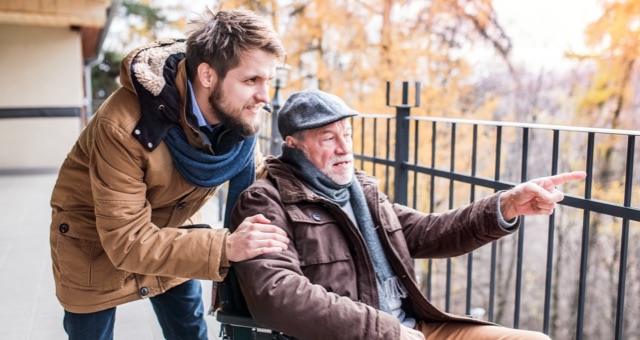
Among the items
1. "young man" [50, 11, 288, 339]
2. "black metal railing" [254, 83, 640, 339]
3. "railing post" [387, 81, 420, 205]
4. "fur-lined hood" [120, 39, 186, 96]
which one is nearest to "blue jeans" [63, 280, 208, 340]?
"young man" [50, 11, 288, 339]

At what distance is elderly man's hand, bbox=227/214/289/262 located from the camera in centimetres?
129

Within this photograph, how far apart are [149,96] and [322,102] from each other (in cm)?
46

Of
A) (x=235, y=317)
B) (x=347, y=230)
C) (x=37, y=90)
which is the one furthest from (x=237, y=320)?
(x=37, y=90)

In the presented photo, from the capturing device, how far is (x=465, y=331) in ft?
5.07

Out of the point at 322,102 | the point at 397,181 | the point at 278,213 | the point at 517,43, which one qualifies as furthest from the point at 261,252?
the point at 517,43

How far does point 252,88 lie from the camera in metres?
1.40

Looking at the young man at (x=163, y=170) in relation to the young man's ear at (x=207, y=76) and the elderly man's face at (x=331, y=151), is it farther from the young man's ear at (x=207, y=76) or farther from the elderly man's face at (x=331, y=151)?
the elderly man's face at (x=331, y=151)

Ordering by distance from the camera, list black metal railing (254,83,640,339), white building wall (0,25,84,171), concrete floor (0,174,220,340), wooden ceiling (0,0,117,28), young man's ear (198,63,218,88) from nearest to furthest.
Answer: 1. young man's ear (198,63,218,88)
2. concrete floor (0,174,220,340)
3. wooden ceiling (0,0,117,28)
4. black metal railing (254,83,640,339)
5. white building wall (0,25,84,171)

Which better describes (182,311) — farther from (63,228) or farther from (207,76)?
(207,76)

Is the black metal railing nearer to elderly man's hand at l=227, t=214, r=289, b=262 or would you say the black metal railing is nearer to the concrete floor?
the concrete floor

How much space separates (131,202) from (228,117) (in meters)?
0.31

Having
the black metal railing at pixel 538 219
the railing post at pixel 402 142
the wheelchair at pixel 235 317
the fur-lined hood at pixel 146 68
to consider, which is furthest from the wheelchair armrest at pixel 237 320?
the black metal railing at pixel 538 219

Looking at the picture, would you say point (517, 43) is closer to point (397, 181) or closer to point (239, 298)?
point (397, 181)

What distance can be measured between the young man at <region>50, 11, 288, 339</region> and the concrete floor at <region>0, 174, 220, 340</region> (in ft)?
4.10
